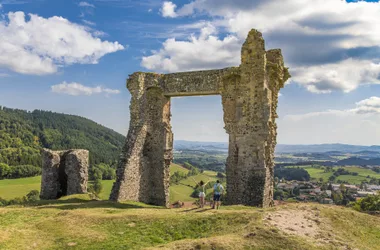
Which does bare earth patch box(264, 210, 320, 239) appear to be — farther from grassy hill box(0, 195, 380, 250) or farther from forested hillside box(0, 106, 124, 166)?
forested hillside box(0, 106, 124, 166)

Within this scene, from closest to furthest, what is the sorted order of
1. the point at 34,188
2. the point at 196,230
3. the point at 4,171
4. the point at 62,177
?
the point at 196,230
the point at 62,177
the point at 34,188
the point at 4,171

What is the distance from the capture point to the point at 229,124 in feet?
62.5

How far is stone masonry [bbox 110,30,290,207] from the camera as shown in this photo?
18109 millimetres

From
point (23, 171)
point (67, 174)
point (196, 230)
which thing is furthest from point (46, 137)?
point (196, 230)

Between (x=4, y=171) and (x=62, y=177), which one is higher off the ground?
(x=62, y=177)

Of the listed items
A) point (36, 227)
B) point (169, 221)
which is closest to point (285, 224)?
point (169, 221)

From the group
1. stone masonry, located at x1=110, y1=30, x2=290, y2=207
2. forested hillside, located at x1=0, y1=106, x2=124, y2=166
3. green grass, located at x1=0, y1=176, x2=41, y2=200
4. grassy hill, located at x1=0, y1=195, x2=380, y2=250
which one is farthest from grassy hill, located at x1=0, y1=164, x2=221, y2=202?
grassy hill, located at x1=0, y1=195, x2=380, y2=250

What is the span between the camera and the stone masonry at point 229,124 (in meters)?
18.1

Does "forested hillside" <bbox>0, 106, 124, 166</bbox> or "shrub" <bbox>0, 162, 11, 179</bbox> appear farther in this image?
"forested hillside" <bbox>0, 106, 124, 166</bbox>

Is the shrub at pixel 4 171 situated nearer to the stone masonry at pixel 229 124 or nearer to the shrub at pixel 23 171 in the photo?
the shrub at pixel 23 171

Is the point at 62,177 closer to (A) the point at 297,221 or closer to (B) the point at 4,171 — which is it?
(A) the point at 297,221

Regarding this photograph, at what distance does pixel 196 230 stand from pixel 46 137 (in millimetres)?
120186

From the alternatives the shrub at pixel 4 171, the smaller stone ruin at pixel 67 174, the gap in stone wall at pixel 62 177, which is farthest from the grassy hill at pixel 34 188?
the smaller stone ruin at pixel 67 174

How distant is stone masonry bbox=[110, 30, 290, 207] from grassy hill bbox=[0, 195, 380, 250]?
15.5ft
